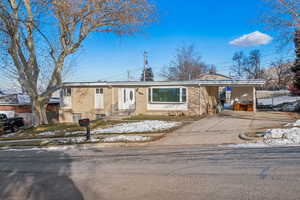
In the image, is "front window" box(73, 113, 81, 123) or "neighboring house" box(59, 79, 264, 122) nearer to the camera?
"neighboring house" box(59, 79, 264, 122)

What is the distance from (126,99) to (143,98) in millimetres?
3536

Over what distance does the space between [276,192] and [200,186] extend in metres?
1.30

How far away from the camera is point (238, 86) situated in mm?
18891

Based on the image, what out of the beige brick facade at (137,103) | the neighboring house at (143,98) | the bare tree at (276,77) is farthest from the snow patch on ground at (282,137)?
the bare tree at (276,77)

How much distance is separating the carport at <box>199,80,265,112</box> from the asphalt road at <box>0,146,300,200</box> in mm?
11157

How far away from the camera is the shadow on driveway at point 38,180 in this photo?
4.51 m

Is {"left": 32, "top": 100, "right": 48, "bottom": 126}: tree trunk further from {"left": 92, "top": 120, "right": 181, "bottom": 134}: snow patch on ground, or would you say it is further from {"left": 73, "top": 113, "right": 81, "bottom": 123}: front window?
{"left": 92, "top": 120, "right": 181, "bottom": 134}: snow patch on ground

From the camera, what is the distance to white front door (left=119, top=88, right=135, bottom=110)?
2214cm

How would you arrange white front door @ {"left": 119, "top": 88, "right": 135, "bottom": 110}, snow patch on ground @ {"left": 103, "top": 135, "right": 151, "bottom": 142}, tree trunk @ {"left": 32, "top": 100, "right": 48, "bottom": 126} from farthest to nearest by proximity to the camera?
white front door @ {"left": 119, "top": 88, "right": 135, "bottom": 110}
tree trunk @ {"left": 32, "top": 100, "right": 48, "bottom": 126}
snow patch on ground @ {"left": 103, "top": 135, "right": 151, "bottom": 142}

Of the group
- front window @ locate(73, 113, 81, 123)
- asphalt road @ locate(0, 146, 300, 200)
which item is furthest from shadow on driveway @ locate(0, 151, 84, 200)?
front window @ locate(73, 113, 81, 123)

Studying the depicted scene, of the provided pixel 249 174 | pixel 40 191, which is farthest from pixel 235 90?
pixel 40 191

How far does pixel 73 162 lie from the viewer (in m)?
7.14

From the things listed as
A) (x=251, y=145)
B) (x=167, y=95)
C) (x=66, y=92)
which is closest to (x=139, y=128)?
(x=251, y=145)

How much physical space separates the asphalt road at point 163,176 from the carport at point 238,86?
1116cm
